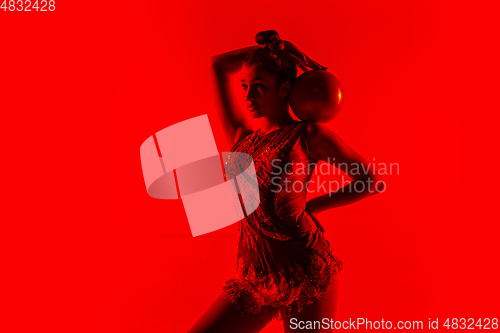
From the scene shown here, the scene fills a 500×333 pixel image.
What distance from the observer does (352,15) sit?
2084mm

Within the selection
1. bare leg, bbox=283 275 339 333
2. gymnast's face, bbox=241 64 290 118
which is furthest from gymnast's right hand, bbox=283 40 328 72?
bare leg, bbox=283 275 339 333

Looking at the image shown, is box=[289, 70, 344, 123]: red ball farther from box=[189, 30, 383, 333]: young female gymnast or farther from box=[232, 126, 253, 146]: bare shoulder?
box=[232, 126, 253, 146]: bare shoulder

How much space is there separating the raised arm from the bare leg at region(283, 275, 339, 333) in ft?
2.23

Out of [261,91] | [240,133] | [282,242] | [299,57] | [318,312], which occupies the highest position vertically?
[299,57]

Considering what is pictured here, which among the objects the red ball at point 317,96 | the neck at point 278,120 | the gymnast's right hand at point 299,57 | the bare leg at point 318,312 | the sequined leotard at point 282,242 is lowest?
the bare leg at point 318,312

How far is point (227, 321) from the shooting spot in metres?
1.48

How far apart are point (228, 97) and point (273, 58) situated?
273mm

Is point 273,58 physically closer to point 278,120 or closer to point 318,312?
point 278,120

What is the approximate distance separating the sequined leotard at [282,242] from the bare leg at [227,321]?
27 millimetres

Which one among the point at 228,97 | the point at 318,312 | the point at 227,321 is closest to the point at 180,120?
the point at 228,97

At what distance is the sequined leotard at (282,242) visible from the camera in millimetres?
1446

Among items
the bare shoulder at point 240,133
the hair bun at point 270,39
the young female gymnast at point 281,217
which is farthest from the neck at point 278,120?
the hair bun at point 270,39

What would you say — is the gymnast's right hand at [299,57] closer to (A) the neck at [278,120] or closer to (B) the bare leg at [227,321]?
(A) the neck at [278,120]

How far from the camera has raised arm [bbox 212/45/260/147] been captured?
5.41 feet
